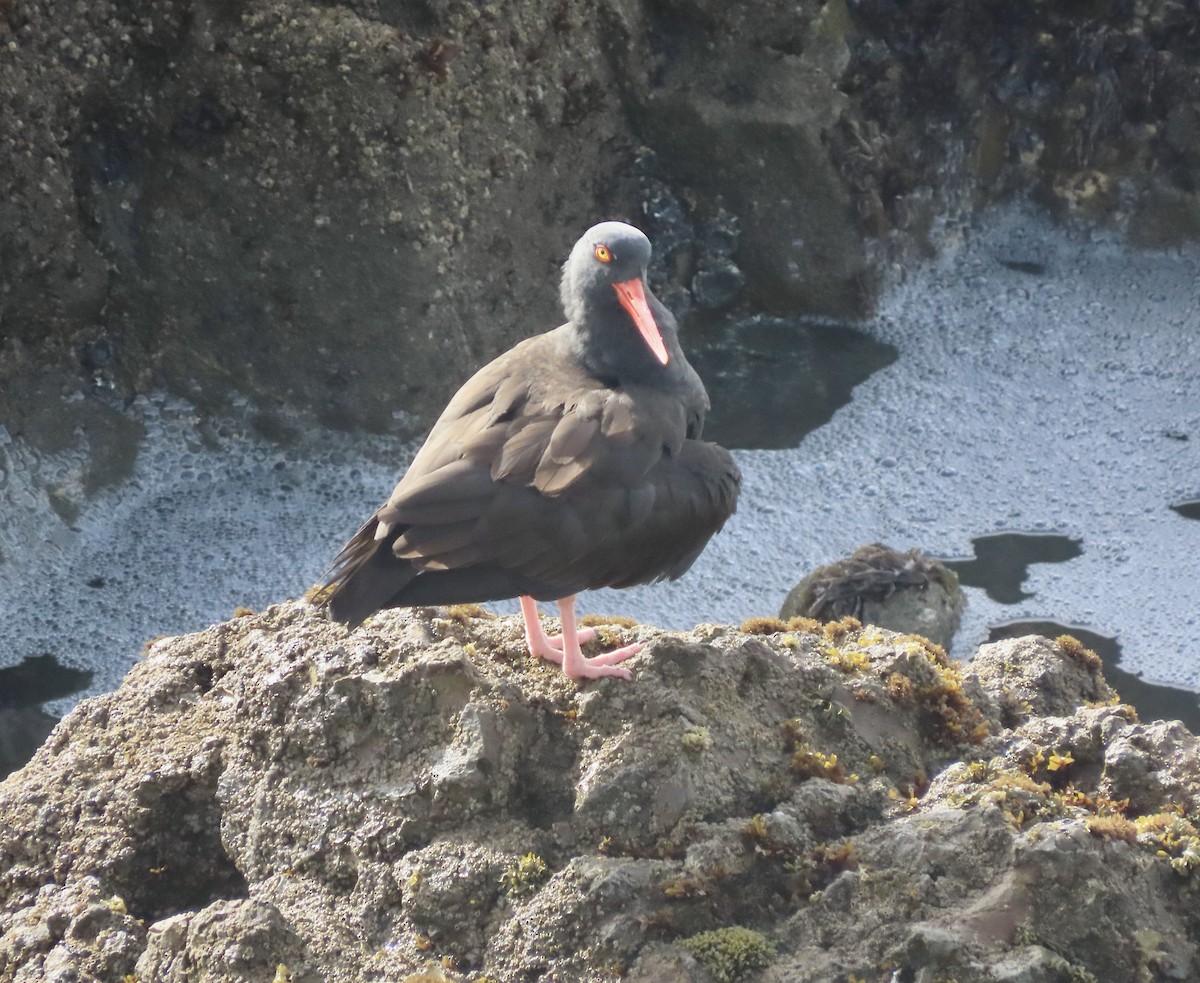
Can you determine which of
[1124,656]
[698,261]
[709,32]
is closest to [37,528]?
[698,261]

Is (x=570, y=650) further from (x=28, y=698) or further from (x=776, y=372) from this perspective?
(x=776, y=372)

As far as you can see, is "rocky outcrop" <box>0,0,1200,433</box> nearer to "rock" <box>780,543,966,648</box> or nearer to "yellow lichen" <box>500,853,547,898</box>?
"rock" <box>780,543,966,648</box>

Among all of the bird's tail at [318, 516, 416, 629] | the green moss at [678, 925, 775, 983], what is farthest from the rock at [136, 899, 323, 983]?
the green moss at [678, 925, 775, 983]

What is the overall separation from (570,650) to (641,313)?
1.00 metres

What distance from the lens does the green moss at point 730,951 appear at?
245 centimetres

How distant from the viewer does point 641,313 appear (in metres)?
3.60

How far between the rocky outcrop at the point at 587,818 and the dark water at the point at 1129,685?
1.89 meters

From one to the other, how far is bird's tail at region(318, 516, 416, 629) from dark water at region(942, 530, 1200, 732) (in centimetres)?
298

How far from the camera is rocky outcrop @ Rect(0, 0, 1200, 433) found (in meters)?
5.67

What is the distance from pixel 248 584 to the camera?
578 centimetres

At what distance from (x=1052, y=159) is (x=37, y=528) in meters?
5.89

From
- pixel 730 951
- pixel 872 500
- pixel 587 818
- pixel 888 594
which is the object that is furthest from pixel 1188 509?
pixel 730 951

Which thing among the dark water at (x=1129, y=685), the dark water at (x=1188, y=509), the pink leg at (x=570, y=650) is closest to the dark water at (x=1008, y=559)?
the dark water at (x=1129, y=685)

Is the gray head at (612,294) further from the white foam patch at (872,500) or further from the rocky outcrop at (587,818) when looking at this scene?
the white foam patch at (872,500)
